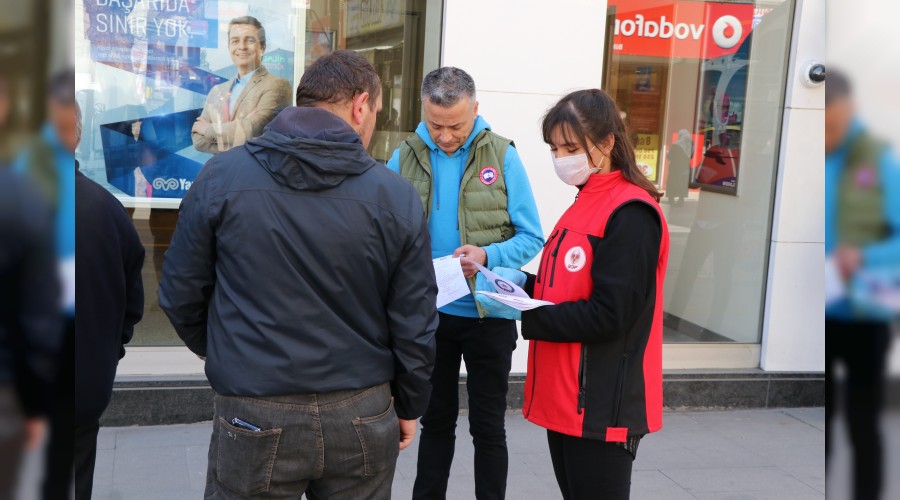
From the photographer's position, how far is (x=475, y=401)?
363cm

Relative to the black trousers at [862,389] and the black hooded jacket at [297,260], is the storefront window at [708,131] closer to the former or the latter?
the black hooded jacket at [297,260]

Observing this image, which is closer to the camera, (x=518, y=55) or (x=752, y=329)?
(x=518, y=55)

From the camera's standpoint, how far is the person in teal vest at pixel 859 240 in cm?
61

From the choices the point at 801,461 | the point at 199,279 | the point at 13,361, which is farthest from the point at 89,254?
the point at 801,461

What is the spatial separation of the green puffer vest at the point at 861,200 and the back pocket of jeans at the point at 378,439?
1742 millimetres

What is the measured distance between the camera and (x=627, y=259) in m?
2.54

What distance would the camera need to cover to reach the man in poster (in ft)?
18.0

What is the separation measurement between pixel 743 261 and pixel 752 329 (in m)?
0.52

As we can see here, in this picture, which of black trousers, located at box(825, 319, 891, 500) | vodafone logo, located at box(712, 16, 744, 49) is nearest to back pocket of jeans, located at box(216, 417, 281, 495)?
black trousers, located at box(825, 319, 891, 500)

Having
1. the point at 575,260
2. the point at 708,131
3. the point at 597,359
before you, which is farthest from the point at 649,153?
the point at 597,359

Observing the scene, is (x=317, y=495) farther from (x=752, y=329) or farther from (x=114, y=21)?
(x=752, y=329)

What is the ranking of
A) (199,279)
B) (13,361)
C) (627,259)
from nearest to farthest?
(13,361) → (199,279) → (627,259)

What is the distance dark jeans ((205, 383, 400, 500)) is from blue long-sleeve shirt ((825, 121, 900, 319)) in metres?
1.71

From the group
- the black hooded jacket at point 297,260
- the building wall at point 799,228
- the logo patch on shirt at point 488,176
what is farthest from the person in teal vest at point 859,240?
the building wall at point 799,228
